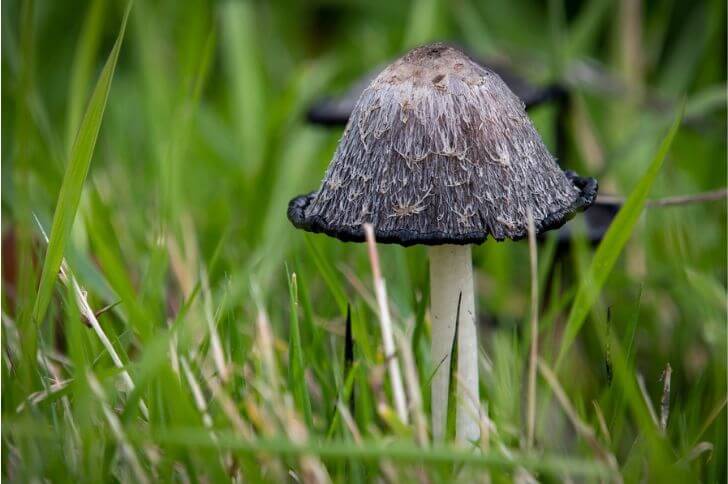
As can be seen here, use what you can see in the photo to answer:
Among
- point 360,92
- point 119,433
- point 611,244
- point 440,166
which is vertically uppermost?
point 360,92

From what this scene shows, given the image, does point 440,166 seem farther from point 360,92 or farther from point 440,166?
point 360,92

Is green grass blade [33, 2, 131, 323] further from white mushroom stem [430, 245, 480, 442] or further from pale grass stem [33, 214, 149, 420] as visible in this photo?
white mushroom stem [430, 245, 480, 442]

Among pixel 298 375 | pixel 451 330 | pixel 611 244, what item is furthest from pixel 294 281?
pixel 611 244

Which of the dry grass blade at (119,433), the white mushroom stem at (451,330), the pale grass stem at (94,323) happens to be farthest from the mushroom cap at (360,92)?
the dry grass blade at (119,433)

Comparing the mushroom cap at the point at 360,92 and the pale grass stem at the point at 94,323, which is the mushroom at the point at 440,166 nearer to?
the pale grass stem at the point at 94,323

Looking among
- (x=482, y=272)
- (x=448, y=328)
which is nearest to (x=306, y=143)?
(x=482, y=272)

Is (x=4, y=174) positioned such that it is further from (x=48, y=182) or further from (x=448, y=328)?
(x=448, y=328)
